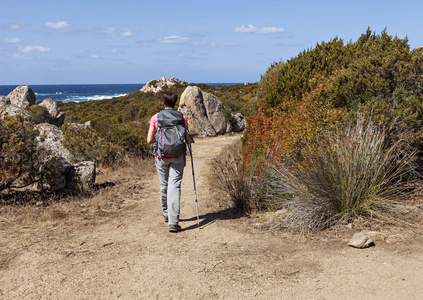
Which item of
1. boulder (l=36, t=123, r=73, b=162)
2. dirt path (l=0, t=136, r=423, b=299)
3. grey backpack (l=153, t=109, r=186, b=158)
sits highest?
grey backpack (l=153, t=109, r=186, b=158)

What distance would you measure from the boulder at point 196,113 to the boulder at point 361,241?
1453 centimetres

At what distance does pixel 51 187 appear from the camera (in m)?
7.55

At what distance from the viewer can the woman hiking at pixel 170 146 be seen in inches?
→ 195

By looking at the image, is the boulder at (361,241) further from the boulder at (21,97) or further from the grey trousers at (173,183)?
the boulder at (21,97)

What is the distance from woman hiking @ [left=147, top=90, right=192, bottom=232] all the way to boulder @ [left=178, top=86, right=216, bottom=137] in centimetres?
1313

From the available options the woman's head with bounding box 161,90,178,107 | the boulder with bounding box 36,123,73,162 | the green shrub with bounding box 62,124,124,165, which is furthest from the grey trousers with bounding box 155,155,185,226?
the boulder with bounding box 36,123,73,162

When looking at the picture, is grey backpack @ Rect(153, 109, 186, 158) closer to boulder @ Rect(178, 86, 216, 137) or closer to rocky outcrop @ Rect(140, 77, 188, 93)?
boulder @ Rect(178, 86, 216, 137)

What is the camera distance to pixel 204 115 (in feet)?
63.0

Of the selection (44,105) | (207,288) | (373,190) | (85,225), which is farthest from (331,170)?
(44,105)

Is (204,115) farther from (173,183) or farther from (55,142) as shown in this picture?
(173,183)

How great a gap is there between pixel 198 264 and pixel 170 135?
1.79m

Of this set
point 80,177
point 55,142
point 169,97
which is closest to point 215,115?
point 55,142

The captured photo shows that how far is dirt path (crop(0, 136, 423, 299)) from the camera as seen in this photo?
342 centimetres

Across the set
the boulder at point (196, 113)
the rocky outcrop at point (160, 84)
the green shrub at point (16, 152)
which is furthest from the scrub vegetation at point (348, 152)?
the rocky outcrop at point (160, 84)
